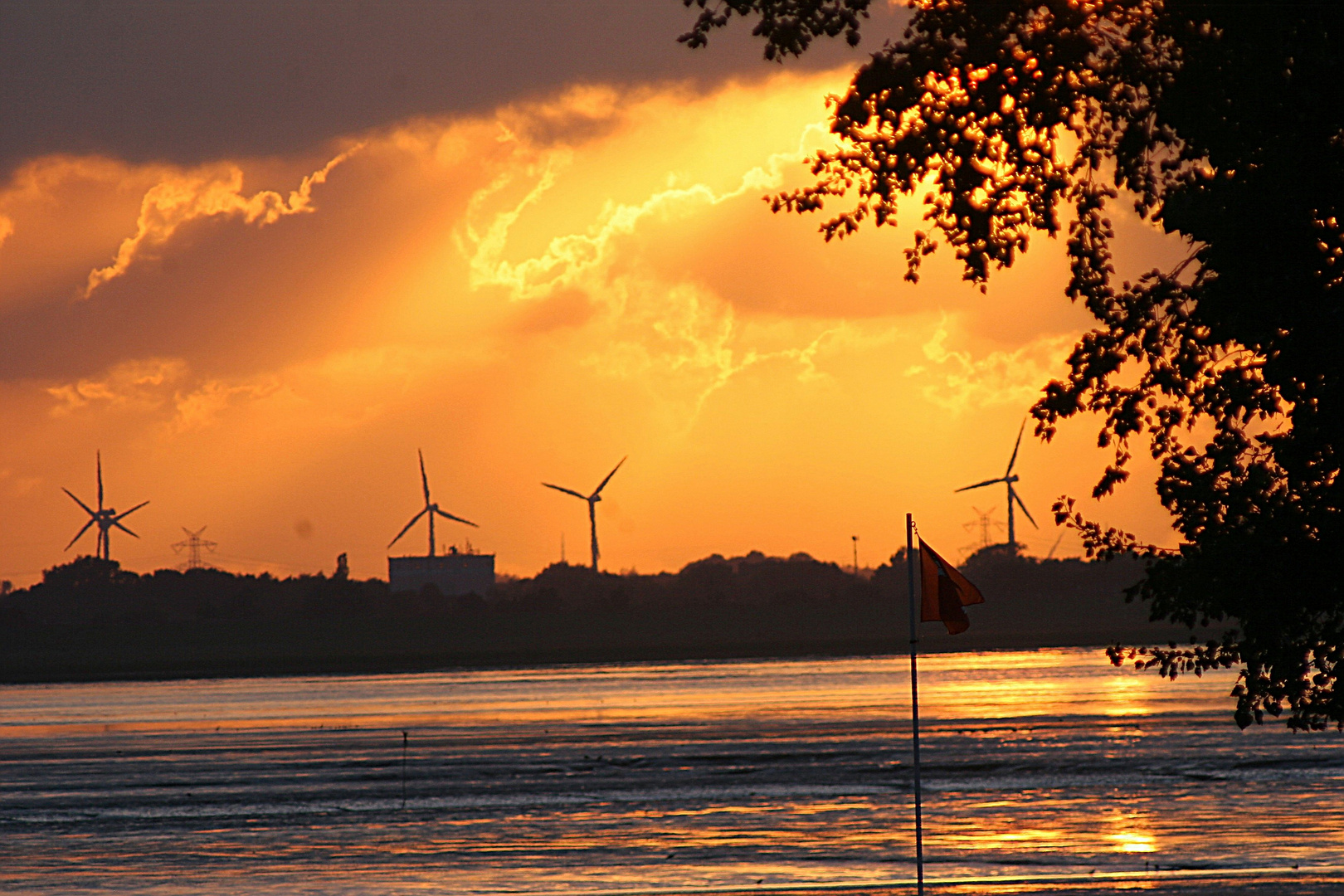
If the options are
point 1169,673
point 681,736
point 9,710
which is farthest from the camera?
point 9,710

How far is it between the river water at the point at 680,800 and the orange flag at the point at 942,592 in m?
4.15

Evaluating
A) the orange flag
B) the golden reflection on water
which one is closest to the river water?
the golden reflection on water

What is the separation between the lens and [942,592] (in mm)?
22922

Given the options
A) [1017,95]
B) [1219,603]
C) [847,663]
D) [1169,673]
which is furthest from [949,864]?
[847,663]

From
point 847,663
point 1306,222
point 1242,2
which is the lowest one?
point 847,663

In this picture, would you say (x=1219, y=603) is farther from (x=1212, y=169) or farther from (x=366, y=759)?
(x=366, y=759)

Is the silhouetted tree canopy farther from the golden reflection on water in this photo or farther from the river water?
the golden reflection on water

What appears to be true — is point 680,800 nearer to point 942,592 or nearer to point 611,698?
point 942,592

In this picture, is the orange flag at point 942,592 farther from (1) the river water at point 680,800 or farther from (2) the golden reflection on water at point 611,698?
(2) the golden reflection on water at point 611,698

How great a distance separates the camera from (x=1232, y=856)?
27297 mm

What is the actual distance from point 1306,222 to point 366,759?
41587mm

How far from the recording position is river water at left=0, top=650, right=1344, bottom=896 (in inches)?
1075

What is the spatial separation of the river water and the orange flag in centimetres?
415

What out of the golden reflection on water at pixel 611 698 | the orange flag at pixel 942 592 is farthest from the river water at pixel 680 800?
the orange flag at pixel 942 592
